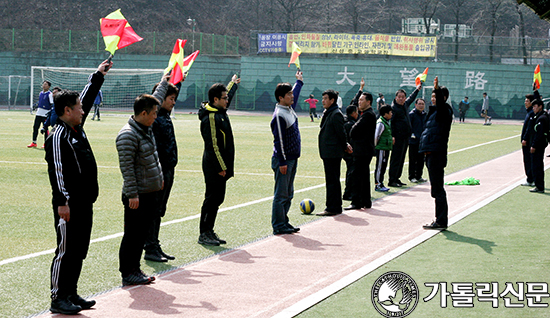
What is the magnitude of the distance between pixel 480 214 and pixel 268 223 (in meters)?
3.68

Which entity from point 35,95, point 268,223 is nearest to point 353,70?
point 35,95

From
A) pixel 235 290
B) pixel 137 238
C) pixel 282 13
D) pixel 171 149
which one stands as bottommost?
pixel 235 290

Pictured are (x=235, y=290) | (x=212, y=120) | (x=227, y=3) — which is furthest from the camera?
(x=227, y=3)

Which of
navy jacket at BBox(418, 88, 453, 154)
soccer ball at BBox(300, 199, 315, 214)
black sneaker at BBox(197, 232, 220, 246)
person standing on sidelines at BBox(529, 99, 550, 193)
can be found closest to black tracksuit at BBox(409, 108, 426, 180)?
person standing on sidelines at BBox(529, 99, 550, 193)

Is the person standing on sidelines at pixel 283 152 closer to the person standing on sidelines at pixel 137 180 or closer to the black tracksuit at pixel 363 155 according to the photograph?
the black tracksuit at pixel 363 155

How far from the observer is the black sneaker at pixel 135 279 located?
6.59m

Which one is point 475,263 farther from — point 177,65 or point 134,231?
point 177,65

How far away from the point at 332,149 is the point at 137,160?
457cm

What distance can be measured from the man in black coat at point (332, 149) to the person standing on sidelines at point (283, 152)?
3.99ft

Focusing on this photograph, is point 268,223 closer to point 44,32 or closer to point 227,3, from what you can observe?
point 44,32

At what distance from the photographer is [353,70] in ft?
168

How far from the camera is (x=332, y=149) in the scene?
10.5m

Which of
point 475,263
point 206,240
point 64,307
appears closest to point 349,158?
point 206,240

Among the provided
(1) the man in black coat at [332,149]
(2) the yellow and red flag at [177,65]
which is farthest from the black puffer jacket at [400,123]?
(2) the yellow and red flag at [177,65]
